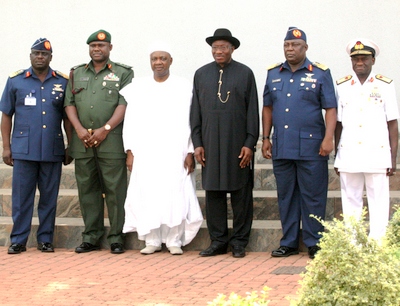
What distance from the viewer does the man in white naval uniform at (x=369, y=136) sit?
22.9 feet

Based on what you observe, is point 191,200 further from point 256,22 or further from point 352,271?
point 352,271

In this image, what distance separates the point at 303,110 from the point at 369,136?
2.19 ft

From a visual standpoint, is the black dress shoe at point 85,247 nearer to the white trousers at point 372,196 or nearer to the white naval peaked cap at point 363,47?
the white trousers at point 372,196

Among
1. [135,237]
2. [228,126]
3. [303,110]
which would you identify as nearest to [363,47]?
[303,110]

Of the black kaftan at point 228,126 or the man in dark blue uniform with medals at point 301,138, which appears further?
the black kaftan at point 228,126

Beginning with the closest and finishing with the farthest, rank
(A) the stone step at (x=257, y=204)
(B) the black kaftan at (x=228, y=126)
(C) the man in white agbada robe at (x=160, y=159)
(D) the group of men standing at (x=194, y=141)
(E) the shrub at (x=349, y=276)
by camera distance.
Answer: (E) the shrub at (x=349, y=276) → (D) the group of men standing at (x=194, y=141) → (B) the black kaftan at (x=228, y=126) → (C) the man in white agbada robe at (x=160, y=159) → (A) the stone step at (x=257, y=204)

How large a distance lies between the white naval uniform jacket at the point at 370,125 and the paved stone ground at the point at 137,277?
1.02m

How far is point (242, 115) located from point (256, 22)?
286cm

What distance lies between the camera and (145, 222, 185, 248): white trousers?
7715mm

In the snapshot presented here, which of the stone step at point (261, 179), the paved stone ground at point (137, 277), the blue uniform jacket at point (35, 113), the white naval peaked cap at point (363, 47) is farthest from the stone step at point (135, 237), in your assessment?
the white naval peaked cap at point (363, 47)

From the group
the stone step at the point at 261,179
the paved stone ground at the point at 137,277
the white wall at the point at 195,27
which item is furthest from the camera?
the white wall at the point at 195,27

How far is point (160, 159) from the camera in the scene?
771 centimetres

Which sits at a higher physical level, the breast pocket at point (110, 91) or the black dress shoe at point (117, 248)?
the breast pocket at point (110, 91)

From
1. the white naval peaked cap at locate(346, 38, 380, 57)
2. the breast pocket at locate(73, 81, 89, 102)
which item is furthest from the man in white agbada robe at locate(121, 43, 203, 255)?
the white naval peaked cap at locate(346, 38, 380, 57)
